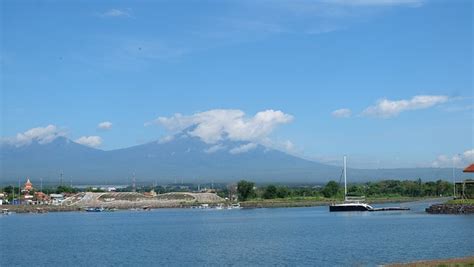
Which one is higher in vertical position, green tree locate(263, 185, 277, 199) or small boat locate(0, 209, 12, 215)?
green tree locate(263, 185, 277, 199)

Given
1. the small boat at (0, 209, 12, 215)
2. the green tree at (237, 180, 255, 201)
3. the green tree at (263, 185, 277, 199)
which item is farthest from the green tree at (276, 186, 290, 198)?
the small boat at (0, 209, 12, 215)

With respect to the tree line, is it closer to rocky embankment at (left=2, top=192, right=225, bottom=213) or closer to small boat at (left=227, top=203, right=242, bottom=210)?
rocky embankment at (left=2, top=192, right=225, bottom=213)

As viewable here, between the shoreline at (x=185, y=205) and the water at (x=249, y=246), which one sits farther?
the shoreline at (x=185, y=205)

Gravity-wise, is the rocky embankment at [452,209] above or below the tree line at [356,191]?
below

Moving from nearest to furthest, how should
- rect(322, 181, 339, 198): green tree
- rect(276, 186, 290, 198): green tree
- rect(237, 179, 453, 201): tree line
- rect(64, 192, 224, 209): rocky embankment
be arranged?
1. rect(64, 192, 224, 209): rocky embankment
2. rect(237, 179, 453, 201): tree line
3. rect(322, 181, 339, 198): green tree
4. rect(276, 186, 290, 198): green tree

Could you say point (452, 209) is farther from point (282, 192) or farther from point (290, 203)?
point (282, 192)

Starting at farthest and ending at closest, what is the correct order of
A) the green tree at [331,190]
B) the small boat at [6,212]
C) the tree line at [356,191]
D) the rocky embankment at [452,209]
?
the green tree at [331,190], the tree line at [356,191], the small boat at [6,212], the rocky embankment at [452,209]

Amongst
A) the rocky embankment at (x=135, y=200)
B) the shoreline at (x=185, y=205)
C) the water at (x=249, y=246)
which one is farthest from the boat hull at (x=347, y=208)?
the rocky embankment at (x=135, y=200)

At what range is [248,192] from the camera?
156m

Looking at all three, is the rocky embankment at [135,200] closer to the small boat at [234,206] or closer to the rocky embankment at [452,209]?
the small boat at [234,206]

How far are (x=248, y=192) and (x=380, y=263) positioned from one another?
4770 inches

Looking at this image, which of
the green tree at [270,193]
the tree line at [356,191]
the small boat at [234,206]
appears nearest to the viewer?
the small boat at [234,206]

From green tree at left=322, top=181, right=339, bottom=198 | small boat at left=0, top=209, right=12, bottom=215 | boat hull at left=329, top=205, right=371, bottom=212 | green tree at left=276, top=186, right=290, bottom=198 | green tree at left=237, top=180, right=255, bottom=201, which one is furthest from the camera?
green tree at left=276, top=186, right=290, bottom=198

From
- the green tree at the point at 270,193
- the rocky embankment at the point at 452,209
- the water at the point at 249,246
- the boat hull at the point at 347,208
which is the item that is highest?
the green tree at the point at 270,193
